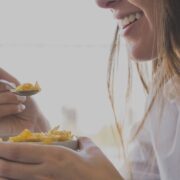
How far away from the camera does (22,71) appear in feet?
A: 10.1

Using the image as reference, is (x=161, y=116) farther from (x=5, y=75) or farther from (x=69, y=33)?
(x=69, y=33)

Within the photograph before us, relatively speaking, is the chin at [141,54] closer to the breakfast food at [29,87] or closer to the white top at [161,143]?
the white top at [161,143]

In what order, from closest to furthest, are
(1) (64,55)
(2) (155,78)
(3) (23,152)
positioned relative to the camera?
1. (3) (23,152)
2. (2) (155,78)
3. (1) (64,55)

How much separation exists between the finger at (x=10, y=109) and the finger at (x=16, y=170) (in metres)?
0.49

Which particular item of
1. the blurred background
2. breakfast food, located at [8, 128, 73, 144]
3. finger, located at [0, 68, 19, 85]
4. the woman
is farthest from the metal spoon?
the blurred background

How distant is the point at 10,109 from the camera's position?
1.13 metres

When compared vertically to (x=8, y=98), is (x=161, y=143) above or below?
below

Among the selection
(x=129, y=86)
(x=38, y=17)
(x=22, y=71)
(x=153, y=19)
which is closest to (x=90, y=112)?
(x=22, y=71)

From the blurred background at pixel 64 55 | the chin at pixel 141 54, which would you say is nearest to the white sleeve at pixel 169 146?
the chin at pixel 141 54

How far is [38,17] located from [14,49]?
31 centimetres

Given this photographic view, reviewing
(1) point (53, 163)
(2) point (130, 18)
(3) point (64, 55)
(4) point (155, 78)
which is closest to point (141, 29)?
(2) point (130, 18)

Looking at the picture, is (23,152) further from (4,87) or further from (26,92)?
(4,87)

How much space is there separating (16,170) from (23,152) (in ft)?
0.09

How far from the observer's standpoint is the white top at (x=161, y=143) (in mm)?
1062
